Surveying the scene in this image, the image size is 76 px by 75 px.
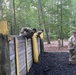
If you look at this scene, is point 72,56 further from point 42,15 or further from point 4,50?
point 42,15

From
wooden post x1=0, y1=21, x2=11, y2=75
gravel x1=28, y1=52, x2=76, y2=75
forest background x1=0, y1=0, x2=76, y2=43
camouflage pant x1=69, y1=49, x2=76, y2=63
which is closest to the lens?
wooden post x1=0, y1=21, x2=11, y2=75

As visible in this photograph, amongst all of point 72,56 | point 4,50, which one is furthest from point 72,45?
point 4,50

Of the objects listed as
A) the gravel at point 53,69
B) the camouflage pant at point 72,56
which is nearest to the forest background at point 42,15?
the camouflage pant at point 72,56

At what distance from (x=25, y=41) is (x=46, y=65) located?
1639 mm

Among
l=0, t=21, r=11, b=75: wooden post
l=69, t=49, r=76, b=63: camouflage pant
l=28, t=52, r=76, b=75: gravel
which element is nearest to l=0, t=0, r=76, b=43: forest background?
l=69, t=49, r=76, b=63: camouflage pant

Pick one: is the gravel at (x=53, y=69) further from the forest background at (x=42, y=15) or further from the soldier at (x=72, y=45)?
the forest background at (x=42, y=15)

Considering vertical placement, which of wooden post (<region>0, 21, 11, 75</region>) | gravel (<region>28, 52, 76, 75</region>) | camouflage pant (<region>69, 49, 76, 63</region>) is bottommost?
gravel (<region>28, 52, 76, 75</region>)

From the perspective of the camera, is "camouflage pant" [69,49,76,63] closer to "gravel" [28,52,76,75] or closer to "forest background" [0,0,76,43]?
"gravel" [28,52,76,75]

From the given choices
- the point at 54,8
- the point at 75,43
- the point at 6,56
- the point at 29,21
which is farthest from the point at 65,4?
the point at 6,56

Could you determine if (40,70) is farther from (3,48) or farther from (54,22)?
(54,22)

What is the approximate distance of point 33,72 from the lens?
768 centimetres

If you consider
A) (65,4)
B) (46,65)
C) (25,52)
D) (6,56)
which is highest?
(65,4)

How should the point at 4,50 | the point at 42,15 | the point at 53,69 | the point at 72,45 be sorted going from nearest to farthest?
the point at 4,50 < the point at 53,69 < the point at 72,45 < the point at 42,15

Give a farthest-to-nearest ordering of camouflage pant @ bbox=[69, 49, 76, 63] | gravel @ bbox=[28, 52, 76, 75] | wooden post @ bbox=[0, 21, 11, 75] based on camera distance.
→ camouflage pant @ bbox=[69, 49, 76, 63]
gravel @ bbox=[28, 52, 76, 75]
wooden post @ bbox=[0, 21, 11, 75]
